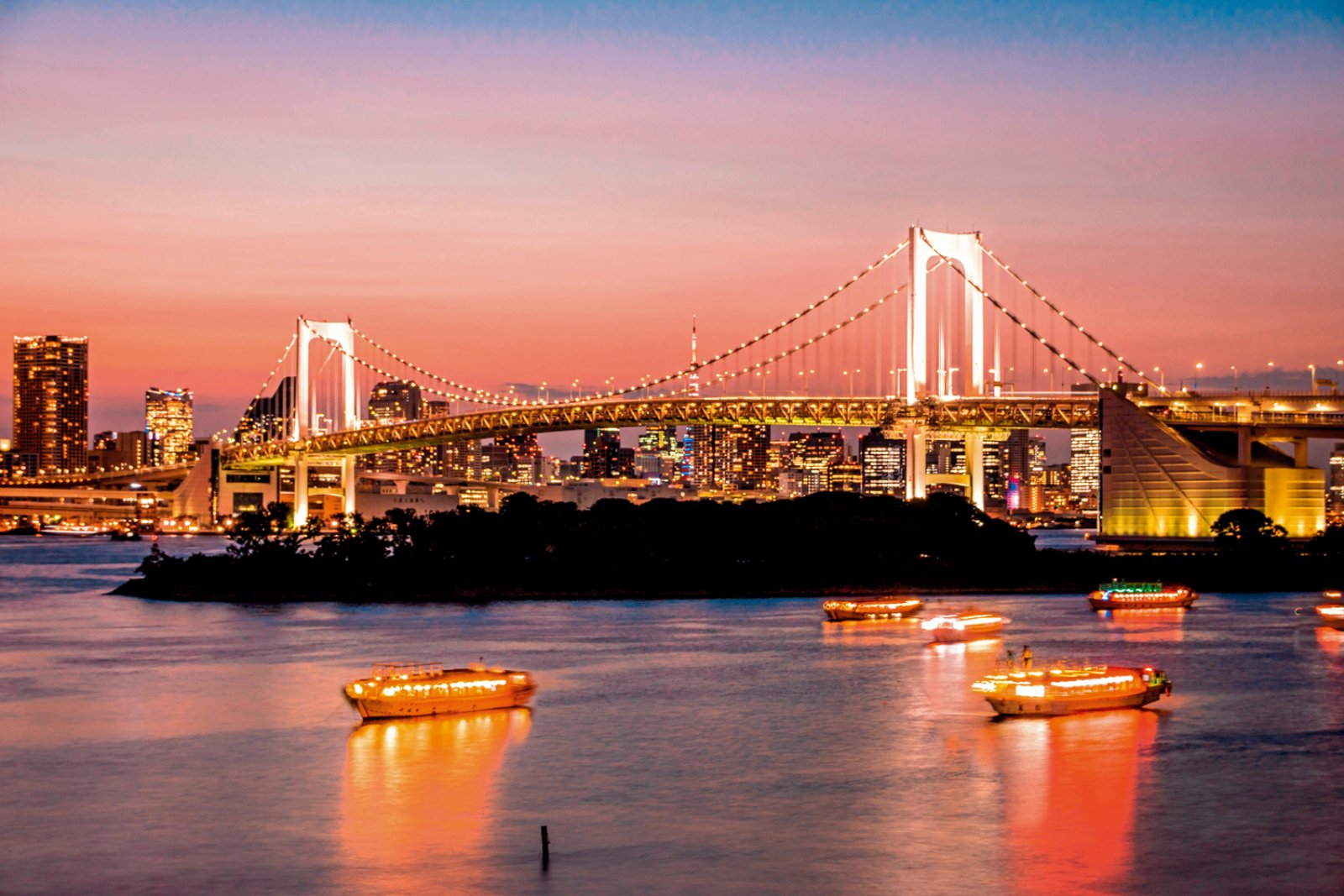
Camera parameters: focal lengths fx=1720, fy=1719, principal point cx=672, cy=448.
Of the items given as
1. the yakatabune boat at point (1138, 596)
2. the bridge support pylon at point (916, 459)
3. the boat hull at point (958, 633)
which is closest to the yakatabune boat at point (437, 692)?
the boat hull at point (958, 633)

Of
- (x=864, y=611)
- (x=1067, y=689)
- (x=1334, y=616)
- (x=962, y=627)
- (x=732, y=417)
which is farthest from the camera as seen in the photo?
(x=732, y=417)

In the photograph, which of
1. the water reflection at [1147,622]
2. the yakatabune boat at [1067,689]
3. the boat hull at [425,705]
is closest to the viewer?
the boat hull at [425,705]

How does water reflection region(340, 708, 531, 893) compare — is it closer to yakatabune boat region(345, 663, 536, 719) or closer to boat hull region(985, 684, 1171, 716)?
yakatabune boat region(345, 663, 536, 719)

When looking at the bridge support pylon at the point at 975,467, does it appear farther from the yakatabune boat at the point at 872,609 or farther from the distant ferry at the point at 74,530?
the distant ferry at the point at 74,530

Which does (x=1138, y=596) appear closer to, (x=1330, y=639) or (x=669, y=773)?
(x=1330, y=639)

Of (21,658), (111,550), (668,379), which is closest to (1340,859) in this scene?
(21,658)

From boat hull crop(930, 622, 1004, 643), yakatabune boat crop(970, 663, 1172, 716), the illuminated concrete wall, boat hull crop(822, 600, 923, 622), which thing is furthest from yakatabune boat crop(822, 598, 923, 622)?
yakatabune boat crop(970, 663, 1172, 716)

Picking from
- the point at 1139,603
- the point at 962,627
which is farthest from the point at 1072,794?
the point at 1139,603

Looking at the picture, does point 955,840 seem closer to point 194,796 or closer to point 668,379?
point 194,796
